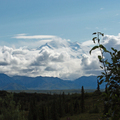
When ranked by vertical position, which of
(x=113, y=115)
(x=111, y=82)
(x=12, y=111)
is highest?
(x=111, y=82)

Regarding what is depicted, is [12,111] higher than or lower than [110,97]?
lower

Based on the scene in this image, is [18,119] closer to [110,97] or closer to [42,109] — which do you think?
[42,109]

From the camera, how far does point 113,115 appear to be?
5.29 meters

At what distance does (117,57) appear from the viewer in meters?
5.89

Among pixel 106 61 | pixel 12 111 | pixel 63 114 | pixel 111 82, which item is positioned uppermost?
pixel 106 61

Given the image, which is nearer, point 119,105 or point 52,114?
point 119,105

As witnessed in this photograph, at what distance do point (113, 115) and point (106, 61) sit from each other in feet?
5.26

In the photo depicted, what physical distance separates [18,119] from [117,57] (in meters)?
54.4

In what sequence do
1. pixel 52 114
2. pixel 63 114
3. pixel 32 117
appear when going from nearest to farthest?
1. pixel 32 117
2. pixel 52 114
3. pixel 63 114

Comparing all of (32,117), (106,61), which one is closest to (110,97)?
(106,61)

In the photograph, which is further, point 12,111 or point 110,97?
point 12,111

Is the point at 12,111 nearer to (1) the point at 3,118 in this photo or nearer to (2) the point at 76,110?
(1) the point at 3,118

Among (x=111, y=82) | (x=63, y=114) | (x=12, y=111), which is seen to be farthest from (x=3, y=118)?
(x=111, y=82)

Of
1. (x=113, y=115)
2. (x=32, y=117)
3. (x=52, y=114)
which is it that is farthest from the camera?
(x=52, y=114)
